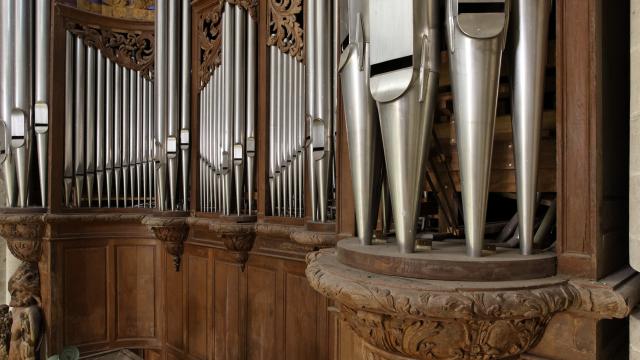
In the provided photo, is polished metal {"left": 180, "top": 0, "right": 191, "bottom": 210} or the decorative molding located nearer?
the decorative molding

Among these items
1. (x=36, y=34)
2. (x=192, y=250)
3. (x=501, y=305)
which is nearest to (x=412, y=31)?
(x=501, y=305)

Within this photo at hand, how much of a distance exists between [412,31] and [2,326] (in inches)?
194

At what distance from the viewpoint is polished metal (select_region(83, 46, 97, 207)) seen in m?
4.86

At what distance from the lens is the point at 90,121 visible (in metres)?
4.89

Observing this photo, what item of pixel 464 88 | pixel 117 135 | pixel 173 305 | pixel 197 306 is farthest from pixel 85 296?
pixel 464 88

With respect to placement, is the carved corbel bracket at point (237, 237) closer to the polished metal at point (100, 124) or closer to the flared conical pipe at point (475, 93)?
the polished metal at point (100, 124)

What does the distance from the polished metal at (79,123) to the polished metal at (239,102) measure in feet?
6.45

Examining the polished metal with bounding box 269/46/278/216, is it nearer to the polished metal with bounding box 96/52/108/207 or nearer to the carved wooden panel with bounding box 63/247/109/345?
the polished metal with bounding box 96/52/108/207

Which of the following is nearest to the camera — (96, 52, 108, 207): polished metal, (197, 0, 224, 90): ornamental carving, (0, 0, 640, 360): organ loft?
(0, 0, 640, 360): organ loft

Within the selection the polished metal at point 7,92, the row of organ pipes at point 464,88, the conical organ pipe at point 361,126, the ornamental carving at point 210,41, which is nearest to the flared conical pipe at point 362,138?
the conical organ pipe at point 361,126

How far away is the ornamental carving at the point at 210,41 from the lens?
4.15 meters

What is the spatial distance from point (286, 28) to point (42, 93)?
2.71m

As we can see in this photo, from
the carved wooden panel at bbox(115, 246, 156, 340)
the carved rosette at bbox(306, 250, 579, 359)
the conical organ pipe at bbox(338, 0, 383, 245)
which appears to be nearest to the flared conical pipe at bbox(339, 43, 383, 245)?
the conical organ pipe at bbox(338, 0, 383, 245)

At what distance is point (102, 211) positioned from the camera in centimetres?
486
